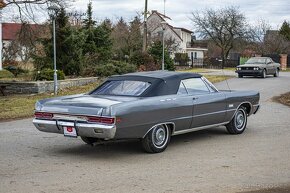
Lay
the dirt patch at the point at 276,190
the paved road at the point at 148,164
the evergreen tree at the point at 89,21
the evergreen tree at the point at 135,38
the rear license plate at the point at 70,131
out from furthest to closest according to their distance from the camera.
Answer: the evergreen tree at the point at 135,38, the evergreen tree at the point at 89,21, the rear license plate at the point at 70,131, the paved road at the point at 148,164, the dirt patch at the point at 276,190

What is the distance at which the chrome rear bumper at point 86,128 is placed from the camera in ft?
24.6

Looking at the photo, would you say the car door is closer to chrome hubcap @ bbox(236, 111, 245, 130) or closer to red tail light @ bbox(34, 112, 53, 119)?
chrome hubcap @ bbox(236, 111, 245, 130)

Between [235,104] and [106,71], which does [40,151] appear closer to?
[235,104]

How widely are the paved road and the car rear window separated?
991 millimetres

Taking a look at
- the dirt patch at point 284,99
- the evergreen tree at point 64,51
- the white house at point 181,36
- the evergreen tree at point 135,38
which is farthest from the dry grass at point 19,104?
the white house at point 181,36

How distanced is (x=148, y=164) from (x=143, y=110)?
3.13 feet

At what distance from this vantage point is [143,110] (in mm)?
7945

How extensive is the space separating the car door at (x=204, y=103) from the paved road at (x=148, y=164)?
0.42 metres

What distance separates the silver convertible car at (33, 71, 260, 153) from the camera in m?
7.67

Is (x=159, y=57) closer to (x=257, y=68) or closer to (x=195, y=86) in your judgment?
(x=257, y=68)

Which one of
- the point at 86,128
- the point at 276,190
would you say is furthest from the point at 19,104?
the point at 276,190

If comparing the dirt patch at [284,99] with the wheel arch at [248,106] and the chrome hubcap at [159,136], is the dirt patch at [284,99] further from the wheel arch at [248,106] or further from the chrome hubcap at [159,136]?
the chrome hubcap at [159,136]

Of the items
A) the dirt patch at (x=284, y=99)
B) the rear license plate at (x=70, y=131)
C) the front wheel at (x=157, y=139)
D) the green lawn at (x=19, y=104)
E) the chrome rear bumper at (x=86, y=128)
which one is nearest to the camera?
the chrome rear bumper at (x=86, y=128)

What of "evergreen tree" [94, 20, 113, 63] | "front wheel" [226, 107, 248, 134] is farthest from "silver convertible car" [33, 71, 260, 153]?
"evergreen tree" [94, 20, 113, 63]
